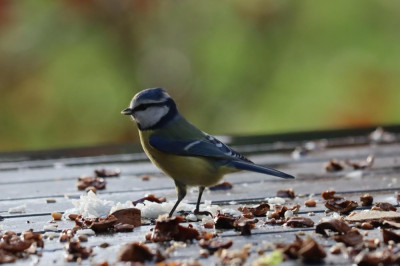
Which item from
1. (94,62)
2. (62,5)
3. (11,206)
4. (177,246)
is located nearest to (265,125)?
(94,62)

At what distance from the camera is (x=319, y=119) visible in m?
8.61

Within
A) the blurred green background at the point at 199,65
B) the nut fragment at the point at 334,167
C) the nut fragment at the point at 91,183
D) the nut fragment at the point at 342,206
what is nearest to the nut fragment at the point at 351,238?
the nut fragment at the point at 342,206

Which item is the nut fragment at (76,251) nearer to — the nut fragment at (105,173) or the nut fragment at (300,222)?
the nut fragment at (300,222)

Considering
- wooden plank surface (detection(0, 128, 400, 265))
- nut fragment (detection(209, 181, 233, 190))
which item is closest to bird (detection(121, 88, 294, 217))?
wooden plank surface (detection(0, 128, 400, 265))

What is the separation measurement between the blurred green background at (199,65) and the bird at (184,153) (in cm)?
493

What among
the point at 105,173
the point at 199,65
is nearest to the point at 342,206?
the point at 105,173

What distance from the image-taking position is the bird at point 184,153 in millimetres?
3523

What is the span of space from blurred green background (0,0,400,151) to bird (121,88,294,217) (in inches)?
194

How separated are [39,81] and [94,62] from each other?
59 cm

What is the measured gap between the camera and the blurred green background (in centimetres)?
858

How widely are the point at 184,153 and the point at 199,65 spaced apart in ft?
18.1

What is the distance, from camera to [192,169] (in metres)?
3.52

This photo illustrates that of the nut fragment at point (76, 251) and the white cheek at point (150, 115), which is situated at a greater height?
the white cheek at point (150, 115)

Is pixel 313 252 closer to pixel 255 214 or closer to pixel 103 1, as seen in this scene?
pixel 255 214
